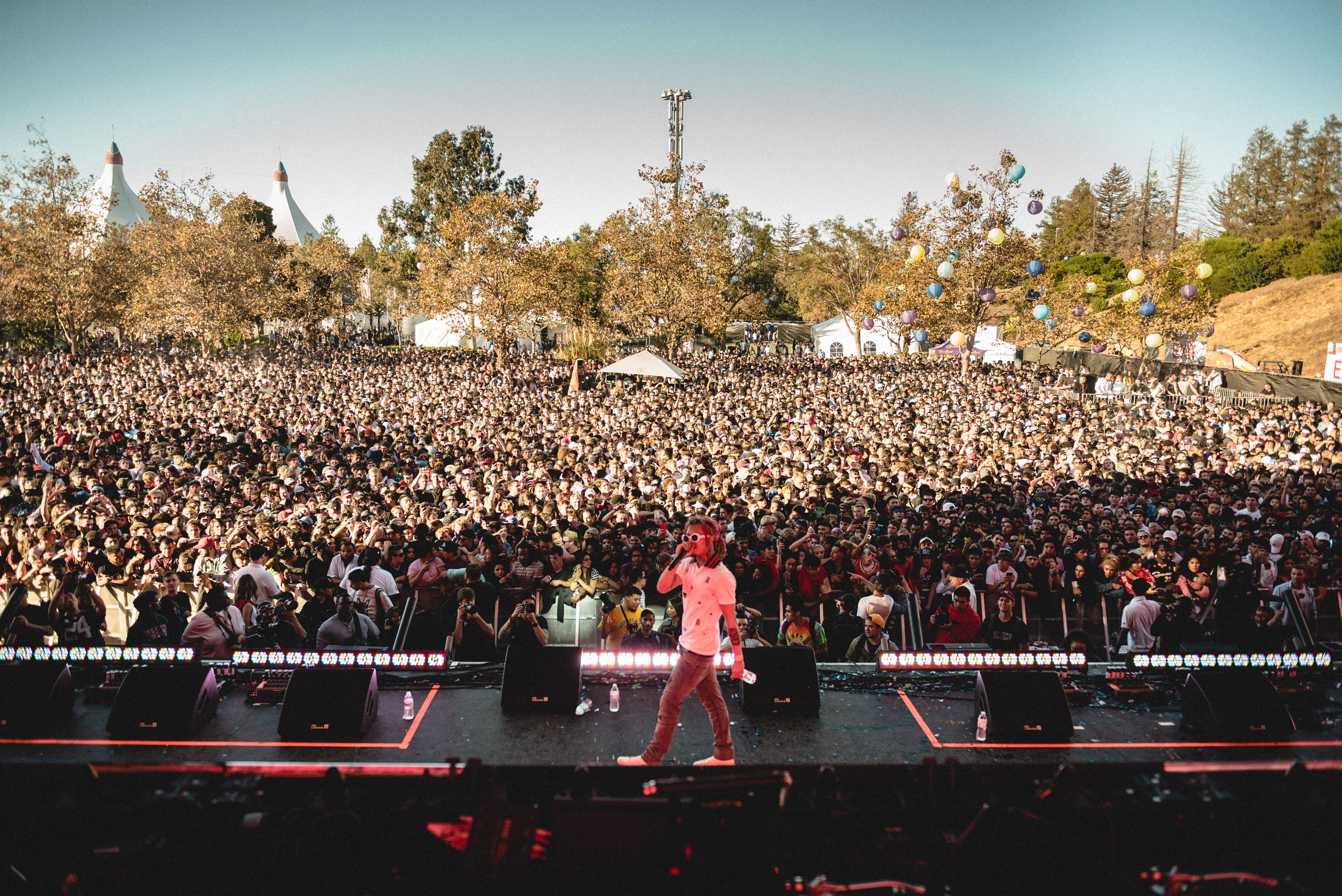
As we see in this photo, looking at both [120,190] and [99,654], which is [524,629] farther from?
[120,190]

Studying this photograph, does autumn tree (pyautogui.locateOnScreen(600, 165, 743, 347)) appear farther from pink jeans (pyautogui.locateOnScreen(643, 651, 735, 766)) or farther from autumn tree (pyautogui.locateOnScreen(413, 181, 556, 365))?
pink jeans (pyautogui.locateOnScreen(643, 651, 735, 766))

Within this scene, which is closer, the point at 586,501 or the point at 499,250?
the point at 586,501

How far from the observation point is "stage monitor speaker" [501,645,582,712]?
572cm

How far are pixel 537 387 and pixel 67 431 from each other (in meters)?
11.8

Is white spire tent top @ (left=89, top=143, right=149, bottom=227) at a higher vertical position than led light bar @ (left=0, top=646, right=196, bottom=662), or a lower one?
higher

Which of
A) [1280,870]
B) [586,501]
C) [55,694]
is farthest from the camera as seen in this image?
[586,501]

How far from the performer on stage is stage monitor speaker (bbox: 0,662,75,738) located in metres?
4.09

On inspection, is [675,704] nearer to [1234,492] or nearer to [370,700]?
[370,700]

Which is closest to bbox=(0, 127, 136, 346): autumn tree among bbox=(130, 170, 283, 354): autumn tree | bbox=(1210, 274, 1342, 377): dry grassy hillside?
bbox=(130, 170, 283, 354): autumn tree

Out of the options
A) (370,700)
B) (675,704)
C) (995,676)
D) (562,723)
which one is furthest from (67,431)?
(995,676)

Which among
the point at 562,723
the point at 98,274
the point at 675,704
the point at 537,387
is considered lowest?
the point at 562,723

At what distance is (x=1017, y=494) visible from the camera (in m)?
11.3

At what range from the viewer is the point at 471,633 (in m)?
6.71

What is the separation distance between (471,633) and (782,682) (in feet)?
9.06
